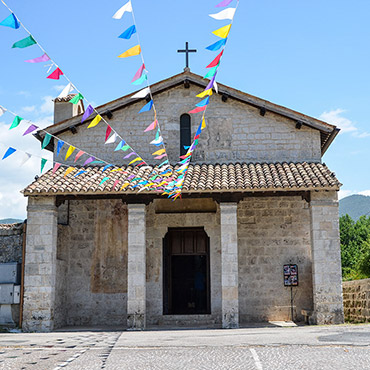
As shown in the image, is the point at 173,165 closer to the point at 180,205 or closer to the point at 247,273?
the point at 180,205

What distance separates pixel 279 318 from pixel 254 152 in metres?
4.41

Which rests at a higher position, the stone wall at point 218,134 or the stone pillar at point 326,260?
the stone wall at point 218,134

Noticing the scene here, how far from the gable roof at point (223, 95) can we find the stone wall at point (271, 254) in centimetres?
206

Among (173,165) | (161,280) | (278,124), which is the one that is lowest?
(161,280)

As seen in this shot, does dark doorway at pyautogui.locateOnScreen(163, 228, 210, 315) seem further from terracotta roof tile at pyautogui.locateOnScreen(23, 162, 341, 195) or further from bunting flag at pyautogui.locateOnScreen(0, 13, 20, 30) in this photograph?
bunting flag at pyautogui.locateOnScreen(0, 13, 20, 30)

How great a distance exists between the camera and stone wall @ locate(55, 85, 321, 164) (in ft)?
48.5

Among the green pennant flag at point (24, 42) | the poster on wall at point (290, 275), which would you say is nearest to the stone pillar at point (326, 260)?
the poster on wall at point (290, 275)

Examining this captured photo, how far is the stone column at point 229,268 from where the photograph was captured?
12781mm

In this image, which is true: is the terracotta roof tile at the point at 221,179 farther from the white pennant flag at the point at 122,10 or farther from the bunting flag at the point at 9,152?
the white pennant flag at the point at 122,10

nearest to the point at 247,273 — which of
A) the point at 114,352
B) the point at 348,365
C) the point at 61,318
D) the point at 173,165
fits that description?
the point at 173,165

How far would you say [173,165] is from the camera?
574 inches

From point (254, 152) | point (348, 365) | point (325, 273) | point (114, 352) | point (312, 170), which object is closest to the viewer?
point (348, 365)

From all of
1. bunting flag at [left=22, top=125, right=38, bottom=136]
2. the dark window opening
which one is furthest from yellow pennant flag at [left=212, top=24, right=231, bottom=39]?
the dark window opening

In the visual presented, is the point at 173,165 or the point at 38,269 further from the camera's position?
the point at 173,165
